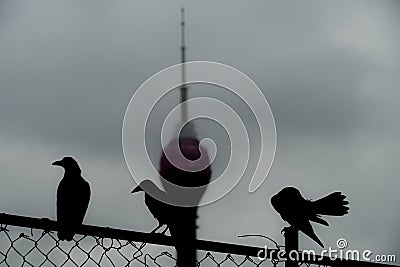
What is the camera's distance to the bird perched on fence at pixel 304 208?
152 inches

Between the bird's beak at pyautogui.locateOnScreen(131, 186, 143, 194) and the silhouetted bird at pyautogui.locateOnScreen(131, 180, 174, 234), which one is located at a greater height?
the bird's beak at pyautogui.locateOnScreen(131, 186, 143, 194)

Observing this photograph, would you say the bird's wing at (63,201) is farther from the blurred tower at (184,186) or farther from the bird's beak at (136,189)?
the blurred tower at (184,186)

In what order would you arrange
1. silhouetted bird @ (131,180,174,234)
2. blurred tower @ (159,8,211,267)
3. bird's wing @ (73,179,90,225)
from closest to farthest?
blurred tower @ (159,8,211,267)
silhouetted bird @ (131,180,174,234)
bird's wing @ (73,179,90,225)

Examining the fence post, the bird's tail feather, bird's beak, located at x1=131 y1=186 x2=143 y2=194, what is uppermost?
bird's beak, located at x1=131 y1=186 x2=143 y2=194

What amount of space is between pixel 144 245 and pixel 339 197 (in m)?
1.54

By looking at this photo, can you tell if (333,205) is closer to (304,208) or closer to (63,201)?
(304,208)

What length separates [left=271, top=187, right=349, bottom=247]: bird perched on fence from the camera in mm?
3867

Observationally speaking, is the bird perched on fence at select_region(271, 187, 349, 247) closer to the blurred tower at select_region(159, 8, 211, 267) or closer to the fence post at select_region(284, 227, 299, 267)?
the blurred tower at select_region(159, 8, 211, 267)

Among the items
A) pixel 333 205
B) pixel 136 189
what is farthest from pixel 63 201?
pixel 333 205

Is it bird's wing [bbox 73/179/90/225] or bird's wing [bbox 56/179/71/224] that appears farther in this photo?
bird's wing [bbox 73/179/90/225]

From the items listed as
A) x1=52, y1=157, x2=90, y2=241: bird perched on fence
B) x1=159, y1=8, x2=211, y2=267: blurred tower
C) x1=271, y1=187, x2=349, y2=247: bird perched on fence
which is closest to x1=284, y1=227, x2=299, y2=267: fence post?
x1=159, y1=8, x2=211, y2=267: blurred tower

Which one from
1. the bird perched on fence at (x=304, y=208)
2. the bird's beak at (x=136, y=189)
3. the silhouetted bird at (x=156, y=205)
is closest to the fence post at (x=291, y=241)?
the bird perched on fence at (x=304, y=208)

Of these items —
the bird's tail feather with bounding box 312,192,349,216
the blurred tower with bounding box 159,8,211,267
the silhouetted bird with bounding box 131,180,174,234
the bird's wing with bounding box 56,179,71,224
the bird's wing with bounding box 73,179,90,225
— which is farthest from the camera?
the bird's wing with bounding box 73,179,90,225

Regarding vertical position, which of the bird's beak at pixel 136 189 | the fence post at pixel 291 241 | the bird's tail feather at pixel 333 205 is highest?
the bird's beak at pixel 136 189
